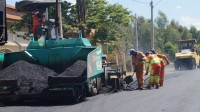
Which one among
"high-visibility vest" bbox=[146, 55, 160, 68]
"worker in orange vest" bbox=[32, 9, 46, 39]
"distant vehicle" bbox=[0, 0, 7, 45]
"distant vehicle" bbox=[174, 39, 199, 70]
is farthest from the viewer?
"distant vehicle" bbox=[174, 39, 199, 70]

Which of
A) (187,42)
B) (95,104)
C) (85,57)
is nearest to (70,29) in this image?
(85,57)

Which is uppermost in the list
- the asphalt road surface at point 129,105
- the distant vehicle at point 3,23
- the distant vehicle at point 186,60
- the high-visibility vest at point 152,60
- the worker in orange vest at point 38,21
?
the worker in orange vest at point 38,21

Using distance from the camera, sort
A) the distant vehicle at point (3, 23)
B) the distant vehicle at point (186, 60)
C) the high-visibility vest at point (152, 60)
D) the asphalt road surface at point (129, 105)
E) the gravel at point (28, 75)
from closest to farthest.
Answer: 1. the distant vehicle at point (3, 23)
2. the asphalt road surface at point (129, 105)
3. the gravel at point (28, 75)
4. the high-visibility vest at point (152, 60)
5. the distant vehicle at point (186, 60)

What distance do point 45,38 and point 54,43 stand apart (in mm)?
731

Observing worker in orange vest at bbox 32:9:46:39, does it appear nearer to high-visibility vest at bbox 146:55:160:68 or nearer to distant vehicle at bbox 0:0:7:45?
high-visibility vest at bbox 146:55:160:68

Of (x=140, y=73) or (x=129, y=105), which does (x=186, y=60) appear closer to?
(x=140, y=73)

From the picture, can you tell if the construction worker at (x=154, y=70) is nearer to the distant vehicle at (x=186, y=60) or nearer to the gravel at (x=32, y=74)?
the gravel at (x=32, y=74)

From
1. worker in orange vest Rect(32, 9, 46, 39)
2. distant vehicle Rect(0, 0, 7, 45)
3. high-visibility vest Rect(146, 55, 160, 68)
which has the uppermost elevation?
worker in orange vest Rect(32, 9, 46, 39)

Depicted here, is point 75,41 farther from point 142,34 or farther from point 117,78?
point 142,34

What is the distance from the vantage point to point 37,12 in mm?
12680

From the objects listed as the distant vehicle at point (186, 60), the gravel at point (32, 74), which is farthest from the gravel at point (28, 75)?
the distant vehicle at point (186, 60)

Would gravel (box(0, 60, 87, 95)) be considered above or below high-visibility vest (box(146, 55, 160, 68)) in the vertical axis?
below

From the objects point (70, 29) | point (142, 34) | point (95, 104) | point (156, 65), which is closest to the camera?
point (95, 104)

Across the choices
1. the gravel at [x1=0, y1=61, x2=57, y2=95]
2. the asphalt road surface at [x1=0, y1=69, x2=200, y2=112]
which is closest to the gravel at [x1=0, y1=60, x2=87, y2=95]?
the gravel at [x1=0, y1=61, x2=57, y2=95]
